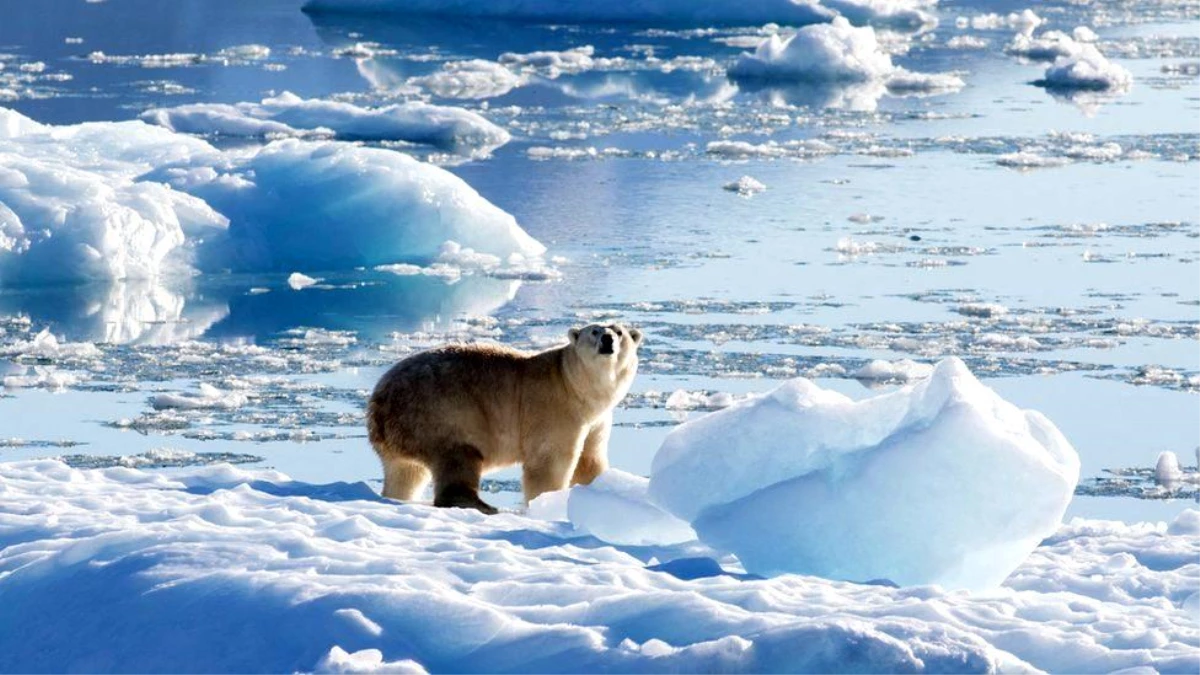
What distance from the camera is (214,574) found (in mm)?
3748

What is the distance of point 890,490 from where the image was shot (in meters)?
4.28

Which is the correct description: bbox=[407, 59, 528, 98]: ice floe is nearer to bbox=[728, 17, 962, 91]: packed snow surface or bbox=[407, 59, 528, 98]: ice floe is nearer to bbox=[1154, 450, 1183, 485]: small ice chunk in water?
bbox=[728, 17, 962, 91]: packed snow surface

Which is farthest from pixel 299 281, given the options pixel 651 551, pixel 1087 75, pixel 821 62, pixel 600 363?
pixel 1087 75

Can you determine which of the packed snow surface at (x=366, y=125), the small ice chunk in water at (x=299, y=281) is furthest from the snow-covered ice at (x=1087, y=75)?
the small ice chunk in water at (x=299, y=281)

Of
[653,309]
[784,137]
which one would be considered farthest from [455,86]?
[653,309]

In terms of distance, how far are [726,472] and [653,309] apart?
171 inches

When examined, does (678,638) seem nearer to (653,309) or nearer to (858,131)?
(653,309)

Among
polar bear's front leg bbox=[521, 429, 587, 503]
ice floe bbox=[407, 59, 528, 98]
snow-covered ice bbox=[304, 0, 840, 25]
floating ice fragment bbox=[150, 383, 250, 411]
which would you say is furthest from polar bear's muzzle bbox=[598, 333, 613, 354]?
snow-covered ice bbox=[304, 0, 840, 25]

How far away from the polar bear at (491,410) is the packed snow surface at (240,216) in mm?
4395

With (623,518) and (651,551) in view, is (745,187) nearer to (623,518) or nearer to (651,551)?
(623,518)

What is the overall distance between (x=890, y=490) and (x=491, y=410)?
1.32 meters

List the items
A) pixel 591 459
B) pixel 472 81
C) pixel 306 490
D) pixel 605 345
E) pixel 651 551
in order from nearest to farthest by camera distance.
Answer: pixel 651 551
pixel 306 490
pixel 605 345
pixel 591 459
pixel 472 81

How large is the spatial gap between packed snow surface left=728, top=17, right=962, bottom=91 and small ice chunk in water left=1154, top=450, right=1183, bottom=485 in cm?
1151

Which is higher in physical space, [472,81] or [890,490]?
[890,490]
